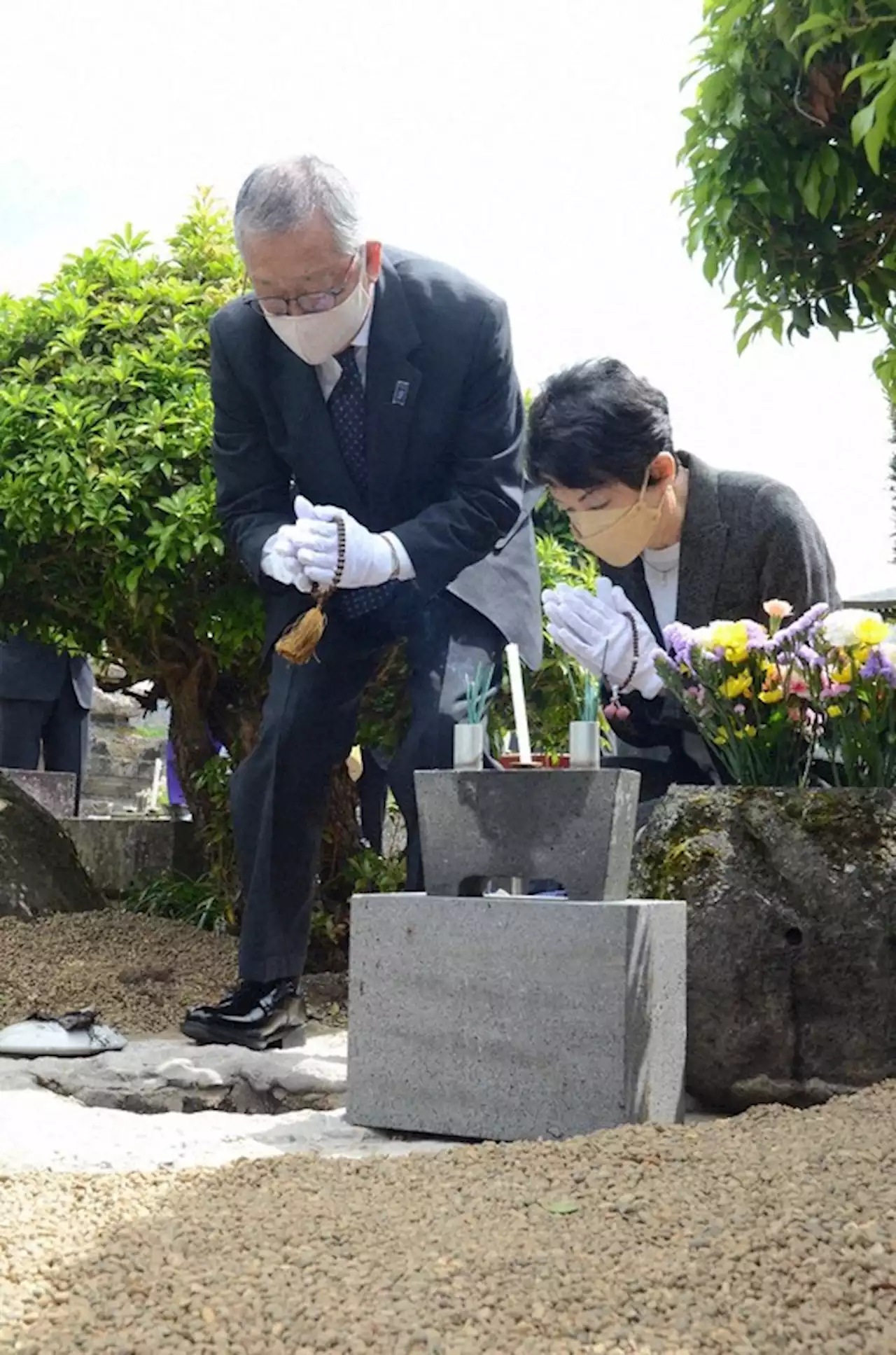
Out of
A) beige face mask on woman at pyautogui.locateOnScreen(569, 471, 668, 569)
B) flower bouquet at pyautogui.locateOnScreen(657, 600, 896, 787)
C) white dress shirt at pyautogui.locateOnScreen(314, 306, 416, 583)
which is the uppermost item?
white dress shirt at pyautogui.locateOnScreen(314, 306, 416, 583)

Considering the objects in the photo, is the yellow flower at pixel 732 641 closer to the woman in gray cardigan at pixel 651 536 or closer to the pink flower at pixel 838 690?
the pink flower at pixel 838 690

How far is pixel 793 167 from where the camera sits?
3.68 m

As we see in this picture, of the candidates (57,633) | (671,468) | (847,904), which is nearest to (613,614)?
(671,468)

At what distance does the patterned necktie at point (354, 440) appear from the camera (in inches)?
144

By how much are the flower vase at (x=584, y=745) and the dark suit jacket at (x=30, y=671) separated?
4.85m

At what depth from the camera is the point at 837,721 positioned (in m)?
2.98

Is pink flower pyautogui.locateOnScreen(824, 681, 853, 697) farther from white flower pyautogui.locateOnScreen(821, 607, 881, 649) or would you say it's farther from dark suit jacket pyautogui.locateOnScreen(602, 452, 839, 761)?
dark suit jacket pyautogui.locateOnScreen(602, 452, 839, 761)

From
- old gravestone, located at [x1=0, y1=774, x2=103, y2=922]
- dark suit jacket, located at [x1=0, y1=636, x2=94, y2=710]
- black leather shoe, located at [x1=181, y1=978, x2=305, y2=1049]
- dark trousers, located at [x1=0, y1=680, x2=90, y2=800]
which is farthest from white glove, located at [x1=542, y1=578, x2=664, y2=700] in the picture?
dark trousers, located at [x1=0, y1=680, x2=90, y2=800]

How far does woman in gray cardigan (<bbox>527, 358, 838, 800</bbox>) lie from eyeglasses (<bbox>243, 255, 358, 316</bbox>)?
1.68 ft

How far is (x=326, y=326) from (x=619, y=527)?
82 centimetres

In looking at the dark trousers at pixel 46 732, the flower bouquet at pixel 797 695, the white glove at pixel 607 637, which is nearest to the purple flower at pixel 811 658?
the flower bouquet at pixel 797 695

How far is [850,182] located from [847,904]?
1.82m

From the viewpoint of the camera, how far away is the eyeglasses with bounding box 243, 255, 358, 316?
3.44 m

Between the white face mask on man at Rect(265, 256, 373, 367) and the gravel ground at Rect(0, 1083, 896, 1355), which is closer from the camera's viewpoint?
the gravel ground at Rect(0, 1083, 896, 1355)
